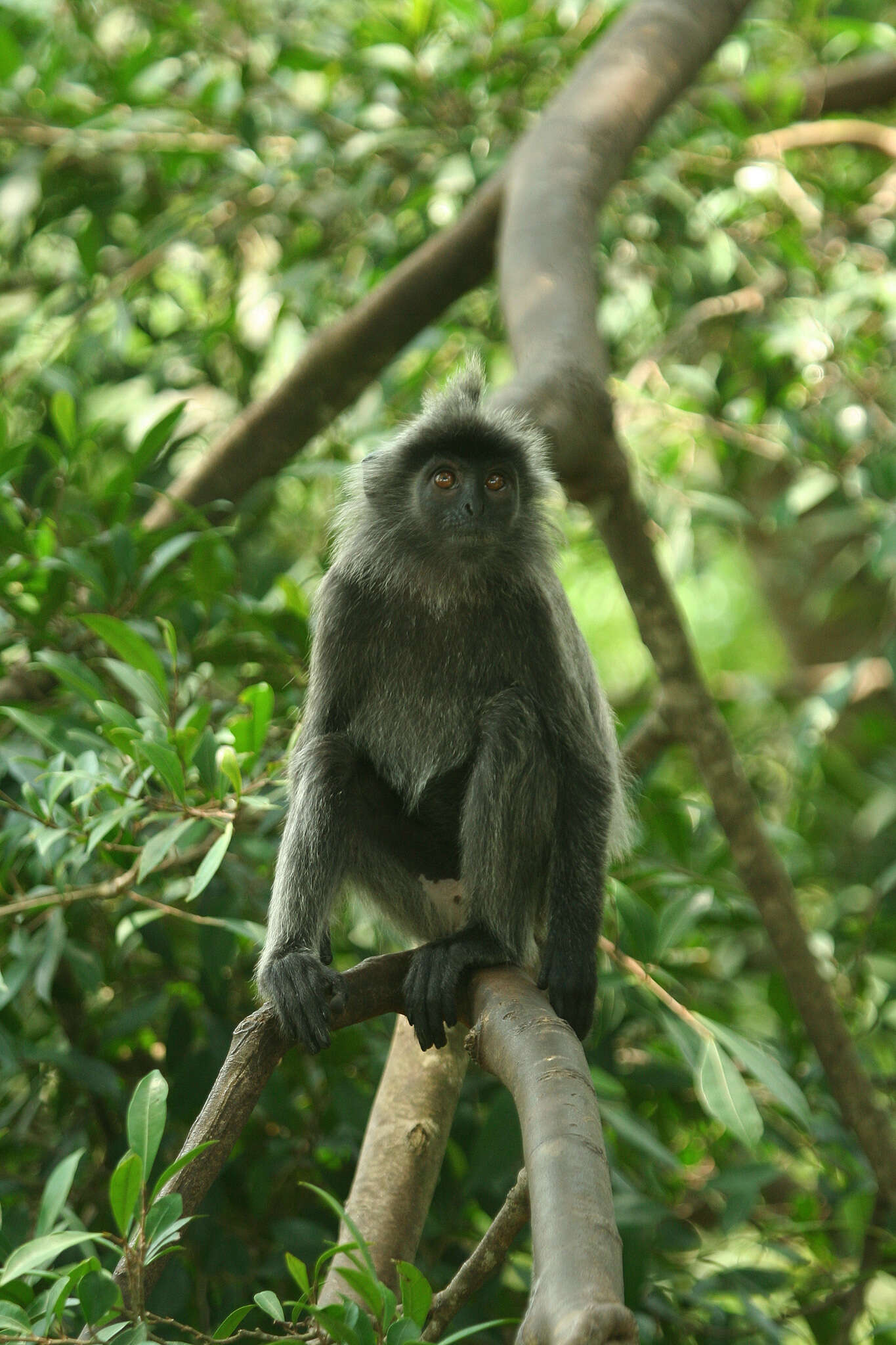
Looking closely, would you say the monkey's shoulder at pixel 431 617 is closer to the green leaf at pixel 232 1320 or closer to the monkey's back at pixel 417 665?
the monkey's back at pixel 417 665

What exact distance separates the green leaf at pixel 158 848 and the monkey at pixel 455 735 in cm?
33

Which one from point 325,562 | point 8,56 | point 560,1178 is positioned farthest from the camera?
point 8,56

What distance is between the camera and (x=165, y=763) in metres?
2.57

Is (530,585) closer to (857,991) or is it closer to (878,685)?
(857,991)

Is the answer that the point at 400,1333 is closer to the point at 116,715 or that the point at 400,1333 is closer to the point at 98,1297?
the point at 98,1297

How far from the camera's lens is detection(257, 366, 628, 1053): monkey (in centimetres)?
285

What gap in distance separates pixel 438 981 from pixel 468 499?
51.0 inches

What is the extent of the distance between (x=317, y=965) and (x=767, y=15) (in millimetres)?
6033

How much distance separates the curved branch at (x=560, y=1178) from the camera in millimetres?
1316

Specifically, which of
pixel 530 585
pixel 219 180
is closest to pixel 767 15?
pixel 219 180

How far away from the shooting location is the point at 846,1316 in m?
3.69

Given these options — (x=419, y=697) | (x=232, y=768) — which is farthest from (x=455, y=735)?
(x=232, y=768)

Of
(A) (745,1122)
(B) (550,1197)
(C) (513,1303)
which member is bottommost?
(C) (513,1303)

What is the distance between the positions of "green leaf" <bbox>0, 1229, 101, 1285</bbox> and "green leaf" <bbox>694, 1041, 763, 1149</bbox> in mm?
1432
